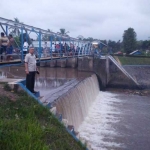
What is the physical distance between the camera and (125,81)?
950 inches

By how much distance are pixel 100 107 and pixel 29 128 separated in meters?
12.2

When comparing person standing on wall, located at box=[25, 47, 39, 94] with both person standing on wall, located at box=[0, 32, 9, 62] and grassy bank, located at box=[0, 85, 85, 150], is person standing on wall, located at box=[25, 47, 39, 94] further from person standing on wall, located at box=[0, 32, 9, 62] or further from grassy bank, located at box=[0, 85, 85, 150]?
person standing on wall, located at box=[0, 32, 9, 62]

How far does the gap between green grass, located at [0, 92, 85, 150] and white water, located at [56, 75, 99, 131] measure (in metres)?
3.60

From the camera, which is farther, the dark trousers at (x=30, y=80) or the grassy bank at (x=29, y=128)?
the dark trousers at (x=30, y=80)

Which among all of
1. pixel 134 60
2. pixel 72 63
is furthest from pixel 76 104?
pixel 134 60

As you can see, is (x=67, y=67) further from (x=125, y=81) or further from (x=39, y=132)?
(x=39, y=132)

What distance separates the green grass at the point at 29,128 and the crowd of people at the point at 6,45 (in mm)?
2622

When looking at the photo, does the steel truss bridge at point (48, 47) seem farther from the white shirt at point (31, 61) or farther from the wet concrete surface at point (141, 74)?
the wet concrete surface at point (141, 74)

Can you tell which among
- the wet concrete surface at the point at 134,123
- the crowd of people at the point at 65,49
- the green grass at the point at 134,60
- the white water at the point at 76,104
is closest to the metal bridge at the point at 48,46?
the crowd of people at the point at 65,49

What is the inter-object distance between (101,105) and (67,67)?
809 centimetres

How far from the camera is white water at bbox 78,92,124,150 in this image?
1116 cm

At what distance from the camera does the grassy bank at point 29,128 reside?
16.7 ft

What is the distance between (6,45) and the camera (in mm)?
9633

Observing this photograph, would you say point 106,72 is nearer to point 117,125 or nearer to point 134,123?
point 134,123
